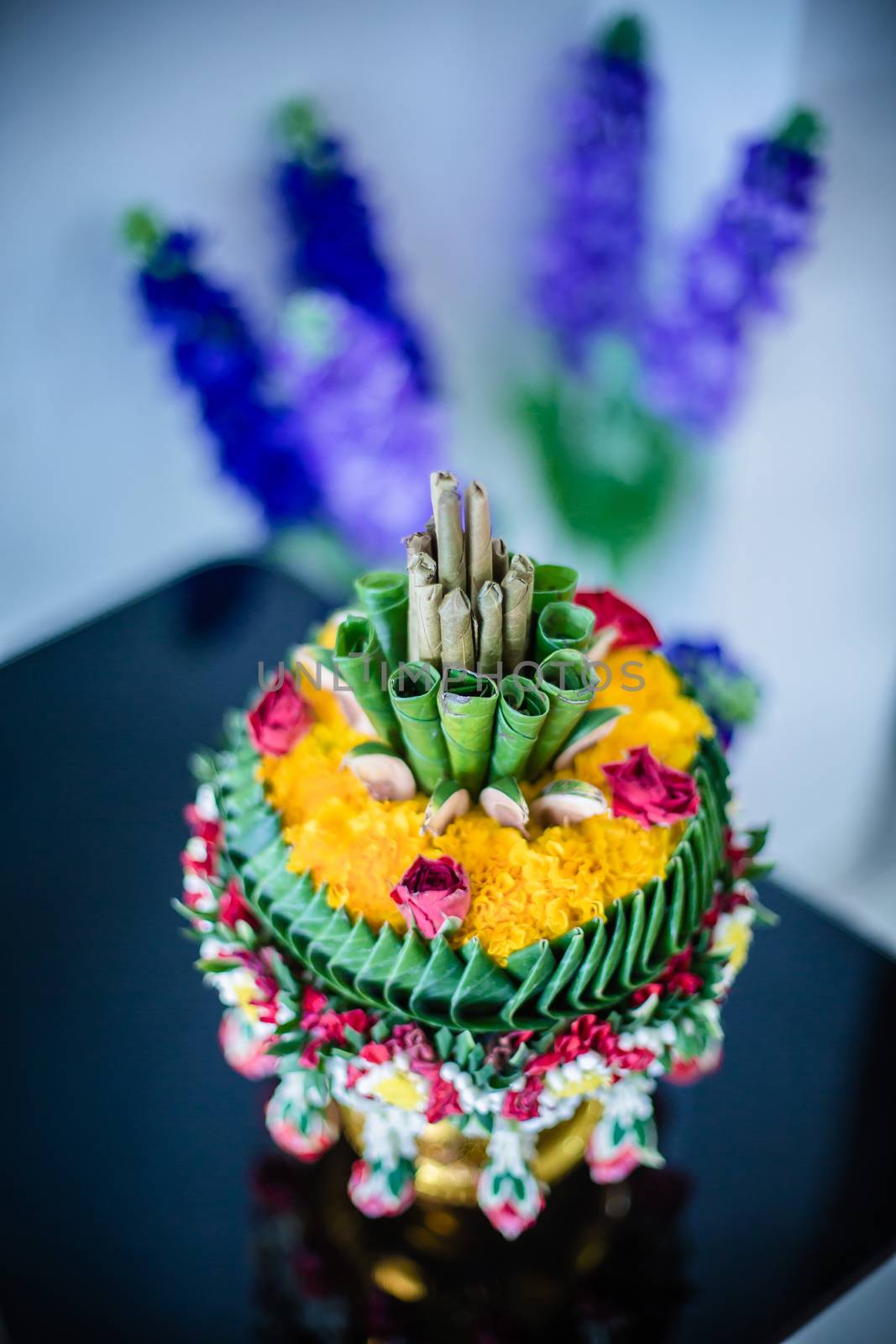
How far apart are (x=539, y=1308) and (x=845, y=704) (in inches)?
49.5

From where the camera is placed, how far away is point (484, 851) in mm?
929

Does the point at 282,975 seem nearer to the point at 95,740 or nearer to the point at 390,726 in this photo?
the point at 390,726

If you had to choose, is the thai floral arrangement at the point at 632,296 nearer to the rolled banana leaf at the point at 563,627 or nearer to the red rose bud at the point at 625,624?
the red rose bud at the point at 625,624

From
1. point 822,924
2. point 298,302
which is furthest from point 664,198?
point 822,924

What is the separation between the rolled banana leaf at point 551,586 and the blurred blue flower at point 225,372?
96 centimetres

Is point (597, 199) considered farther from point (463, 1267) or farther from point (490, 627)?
point (463, 1267)

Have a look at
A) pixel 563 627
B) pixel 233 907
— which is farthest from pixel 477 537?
pixel 233 907

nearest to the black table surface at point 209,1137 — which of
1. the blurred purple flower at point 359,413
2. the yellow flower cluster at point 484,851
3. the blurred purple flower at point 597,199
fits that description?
the yellow flower cluster at point 484,851

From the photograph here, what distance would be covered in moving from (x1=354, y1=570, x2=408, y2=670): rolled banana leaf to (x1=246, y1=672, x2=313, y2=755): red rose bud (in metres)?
0.11

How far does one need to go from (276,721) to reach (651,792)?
1.19 feet

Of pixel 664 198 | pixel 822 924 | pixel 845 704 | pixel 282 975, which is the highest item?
pixel 664 198

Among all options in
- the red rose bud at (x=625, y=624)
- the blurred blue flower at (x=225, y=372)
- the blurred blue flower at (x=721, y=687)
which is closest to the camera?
the red rose bud at (x=625, y=624)

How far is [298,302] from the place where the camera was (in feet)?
5.62

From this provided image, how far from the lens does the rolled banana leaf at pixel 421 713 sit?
882 millimetres
